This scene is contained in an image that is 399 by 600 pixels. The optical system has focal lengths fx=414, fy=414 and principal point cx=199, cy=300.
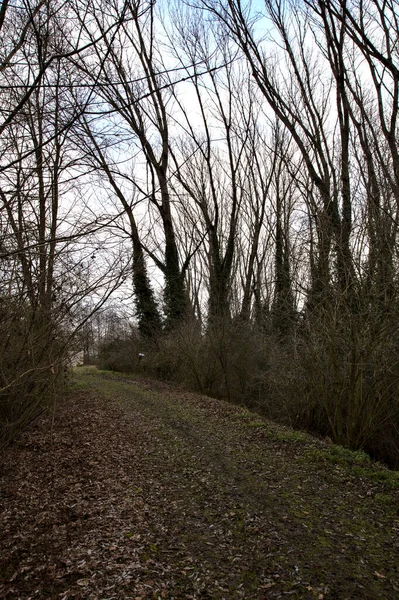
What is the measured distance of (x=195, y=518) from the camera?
4496mm

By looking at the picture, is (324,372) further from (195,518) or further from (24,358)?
(24,358)

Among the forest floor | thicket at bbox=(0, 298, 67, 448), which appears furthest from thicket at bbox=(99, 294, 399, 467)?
thicket at bbox=(0, 298, 67, 448)

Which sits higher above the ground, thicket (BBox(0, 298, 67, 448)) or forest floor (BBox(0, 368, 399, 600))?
thicket (BBox(0, 298, 67, 448))

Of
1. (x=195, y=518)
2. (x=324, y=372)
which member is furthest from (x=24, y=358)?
(x=324, y=372)

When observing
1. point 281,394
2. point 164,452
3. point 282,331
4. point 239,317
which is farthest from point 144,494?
point 239,317

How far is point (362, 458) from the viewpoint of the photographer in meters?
6.23

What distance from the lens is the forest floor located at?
333 centimetres

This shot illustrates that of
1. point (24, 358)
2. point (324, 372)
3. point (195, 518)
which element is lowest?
point (195, 518)

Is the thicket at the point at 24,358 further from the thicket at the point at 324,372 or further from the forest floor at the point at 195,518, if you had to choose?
the thicket at the point at 324,372

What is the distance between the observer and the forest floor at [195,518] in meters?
3.33

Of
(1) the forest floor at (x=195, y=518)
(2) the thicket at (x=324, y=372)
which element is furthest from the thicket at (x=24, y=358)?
(2) the thicket at (x=324, y=372)

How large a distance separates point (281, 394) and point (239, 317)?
19.7ft

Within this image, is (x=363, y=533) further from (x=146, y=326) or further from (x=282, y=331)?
(x=146, y=326)

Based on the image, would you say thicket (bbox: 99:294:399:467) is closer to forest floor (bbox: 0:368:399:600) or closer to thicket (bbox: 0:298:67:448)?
forest floor (bbox: 0:368:399:600)
